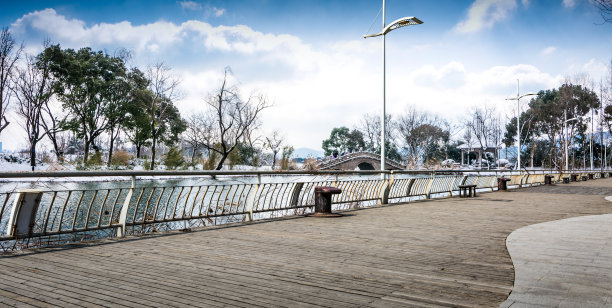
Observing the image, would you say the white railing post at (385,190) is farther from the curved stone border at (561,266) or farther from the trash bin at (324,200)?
the curved stone border at (561,266)

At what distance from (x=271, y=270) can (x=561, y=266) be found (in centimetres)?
341

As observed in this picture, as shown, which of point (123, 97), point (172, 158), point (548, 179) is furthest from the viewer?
point (123, 97)

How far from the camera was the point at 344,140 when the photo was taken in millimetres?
88812

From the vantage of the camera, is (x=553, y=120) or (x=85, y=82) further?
(x=553, y=120)

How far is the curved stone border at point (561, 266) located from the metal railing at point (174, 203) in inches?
192

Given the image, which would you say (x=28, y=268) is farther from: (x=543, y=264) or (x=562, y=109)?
(x=562, y=109)

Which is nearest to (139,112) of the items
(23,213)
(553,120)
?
(23,213)

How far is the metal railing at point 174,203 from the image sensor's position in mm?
5820

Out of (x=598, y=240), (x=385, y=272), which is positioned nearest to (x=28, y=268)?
(x=385, y=272)

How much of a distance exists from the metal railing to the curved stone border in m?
4.87

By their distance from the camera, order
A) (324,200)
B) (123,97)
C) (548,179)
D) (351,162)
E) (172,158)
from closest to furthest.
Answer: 1. (324,200)
2. (548,179)
3. (172,158)
4. (123,97)
5. (351,162)

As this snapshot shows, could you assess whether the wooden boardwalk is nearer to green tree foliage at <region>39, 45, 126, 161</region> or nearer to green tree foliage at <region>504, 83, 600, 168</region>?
green tree foliage at <region>39, 45, 126, 161</region>

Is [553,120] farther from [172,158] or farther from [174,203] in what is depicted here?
[174,203]

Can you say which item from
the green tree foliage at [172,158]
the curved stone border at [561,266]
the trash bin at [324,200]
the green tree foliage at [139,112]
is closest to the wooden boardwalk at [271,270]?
the curved stone border at [561,266]
